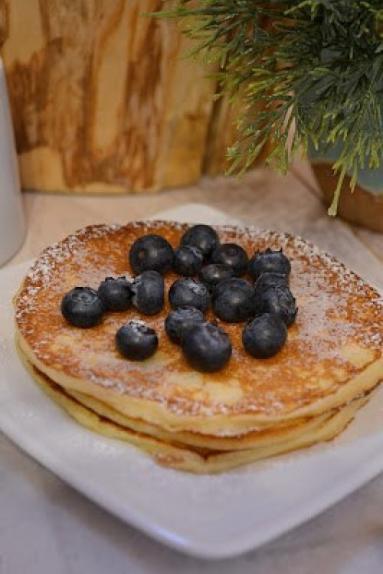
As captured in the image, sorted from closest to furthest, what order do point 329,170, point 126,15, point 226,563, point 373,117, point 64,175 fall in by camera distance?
point 226,563 → point 373,117 → point 126,15 → point 329,170 → point 64,175

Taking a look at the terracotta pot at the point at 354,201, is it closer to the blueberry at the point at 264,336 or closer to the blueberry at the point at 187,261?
the blueberry at the point at 187,261

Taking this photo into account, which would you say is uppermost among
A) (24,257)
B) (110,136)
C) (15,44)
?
(15,44)

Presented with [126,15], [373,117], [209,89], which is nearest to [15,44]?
[126,15]

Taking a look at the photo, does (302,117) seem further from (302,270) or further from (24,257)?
(24,257)

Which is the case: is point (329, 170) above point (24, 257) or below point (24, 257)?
above

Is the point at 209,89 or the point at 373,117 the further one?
the point at 209,89

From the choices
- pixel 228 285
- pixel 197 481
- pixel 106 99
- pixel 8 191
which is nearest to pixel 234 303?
pixel 228 285

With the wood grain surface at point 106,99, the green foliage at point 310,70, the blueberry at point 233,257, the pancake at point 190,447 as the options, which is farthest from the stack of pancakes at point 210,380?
the wood grain surface at point 106,99
